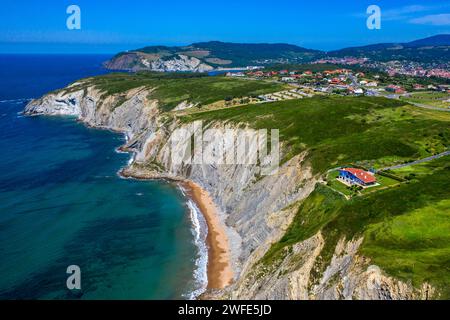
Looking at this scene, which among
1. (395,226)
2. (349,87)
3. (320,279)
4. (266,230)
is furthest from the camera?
(349,87)

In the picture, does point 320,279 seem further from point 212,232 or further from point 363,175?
point 212,232

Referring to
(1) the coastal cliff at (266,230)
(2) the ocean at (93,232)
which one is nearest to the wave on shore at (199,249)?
(2) the ocean at (93,232)

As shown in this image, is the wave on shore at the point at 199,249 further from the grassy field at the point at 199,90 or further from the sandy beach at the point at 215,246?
the grassy field at the point at 199,90

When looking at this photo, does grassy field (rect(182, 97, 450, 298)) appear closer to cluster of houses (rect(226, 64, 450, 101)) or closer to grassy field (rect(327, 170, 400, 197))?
grassy field (rect(327, 170, 400, 197))

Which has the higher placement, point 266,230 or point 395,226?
point 395,226

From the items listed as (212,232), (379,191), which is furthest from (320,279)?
(212,232)

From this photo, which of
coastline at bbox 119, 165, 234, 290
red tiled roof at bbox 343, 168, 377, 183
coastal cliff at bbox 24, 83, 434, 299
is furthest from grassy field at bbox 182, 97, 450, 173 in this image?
coastline at bbox 119, 165, 234, 290
